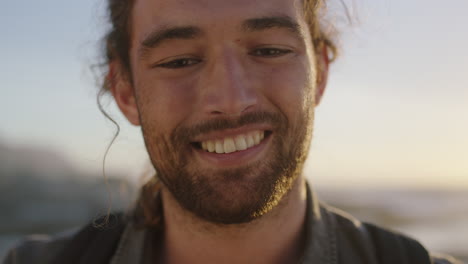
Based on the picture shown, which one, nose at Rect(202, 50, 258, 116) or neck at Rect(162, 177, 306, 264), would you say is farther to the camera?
neck at Rect(162, 177, 306, 264)

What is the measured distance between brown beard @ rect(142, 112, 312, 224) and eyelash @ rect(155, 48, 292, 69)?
290mm

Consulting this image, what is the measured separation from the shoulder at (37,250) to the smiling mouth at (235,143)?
1197 millimetres

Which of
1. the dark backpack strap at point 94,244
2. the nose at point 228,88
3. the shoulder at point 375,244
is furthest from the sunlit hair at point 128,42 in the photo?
the shoulder at point 375,244

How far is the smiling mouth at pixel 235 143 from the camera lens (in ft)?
6.76

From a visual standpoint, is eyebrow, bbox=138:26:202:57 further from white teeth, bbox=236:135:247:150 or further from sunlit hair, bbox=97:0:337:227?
white teeth, bbox=236:135:247:150

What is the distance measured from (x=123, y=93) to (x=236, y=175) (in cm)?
104

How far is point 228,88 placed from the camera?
1.98 m

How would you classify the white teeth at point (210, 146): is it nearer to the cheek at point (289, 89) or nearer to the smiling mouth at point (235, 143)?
the smiling mouth at point (235, 143)

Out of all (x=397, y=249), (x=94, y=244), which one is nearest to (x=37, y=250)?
(x=94, y=244)

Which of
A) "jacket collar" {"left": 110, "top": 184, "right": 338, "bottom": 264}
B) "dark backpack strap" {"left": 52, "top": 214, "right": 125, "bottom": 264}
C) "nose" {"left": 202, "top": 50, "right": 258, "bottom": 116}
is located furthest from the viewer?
"dark backpack strap" {"left": 52, "top": 214, "right": 125, "bottom": 264}

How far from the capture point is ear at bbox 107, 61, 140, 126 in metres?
2.66

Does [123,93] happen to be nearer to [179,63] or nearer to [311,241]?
[179,63]

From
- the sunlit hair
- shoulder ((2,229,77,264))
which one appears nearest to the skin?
the sunlit hair

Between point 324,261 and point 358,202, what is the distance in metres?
17.4
